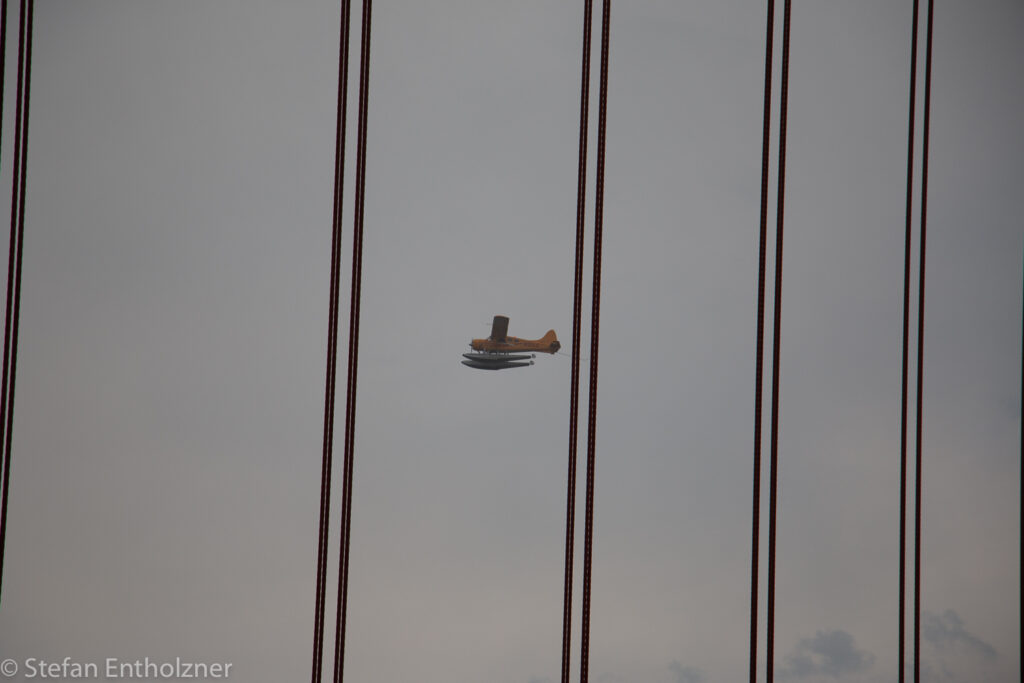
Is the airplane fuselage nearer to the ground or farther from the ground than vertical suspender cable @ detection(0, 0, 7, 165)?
nearer to the ground

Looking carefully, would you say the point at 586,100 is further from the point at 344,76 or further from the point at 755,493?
the point at 755,493

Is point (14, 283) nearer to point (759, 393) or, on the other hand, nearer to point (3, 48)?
point (3, 48)

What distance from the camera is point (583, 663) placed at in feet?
19.1

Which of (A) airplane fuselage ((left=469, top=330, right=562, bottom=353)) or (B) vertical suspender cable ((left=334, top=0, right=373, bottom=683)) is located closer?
(B) vertical suspender cable ((left=334, top=0, right=373, bottom=683))

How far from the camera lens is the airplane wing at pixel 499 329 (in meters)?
13.7

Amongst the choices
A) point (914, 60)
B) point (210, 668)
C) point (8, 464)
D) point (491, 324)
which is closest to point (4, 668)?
point (210, 668)

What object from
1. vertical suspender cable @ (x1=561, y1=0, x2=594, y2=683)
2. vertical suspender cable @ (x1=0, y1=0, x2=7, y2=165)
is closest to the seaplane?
vertical suspender cable @ (x1=561, y1=0, x2=594, y2=683)

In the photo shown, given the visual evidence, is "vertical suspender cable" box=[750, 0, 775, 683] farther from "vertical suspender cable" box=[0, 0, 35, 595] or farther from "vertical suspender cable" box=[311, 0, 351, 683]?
"vertical suspender cable" box=[0, 0, 35, 595]

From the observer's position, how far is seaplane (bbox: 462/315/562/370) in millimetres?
13695

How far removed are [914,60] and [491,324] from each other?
25.3ft

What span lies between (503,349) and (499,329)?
317mm

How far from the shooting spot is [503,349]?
45.2ft

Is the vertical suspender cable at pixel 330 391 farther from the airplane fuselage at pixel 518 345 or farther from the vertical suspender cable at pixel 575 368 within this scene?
the airplane fuselage at pixel 518 345

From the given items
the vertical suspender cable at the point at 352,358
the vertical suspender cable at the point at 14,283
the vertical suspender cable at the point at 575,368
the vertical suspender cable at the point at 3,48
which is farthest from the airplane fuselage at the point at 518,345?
the vertical suspender cable at the point at 3,48
